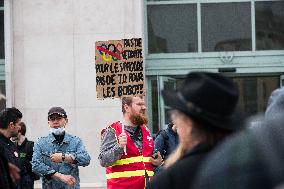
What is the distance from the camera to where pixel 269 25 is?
13.5 metres

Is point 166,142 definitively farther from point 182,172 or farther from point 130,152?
point 182,172

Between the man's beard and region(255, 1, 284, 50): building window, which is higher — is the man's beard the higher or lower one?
the lower one

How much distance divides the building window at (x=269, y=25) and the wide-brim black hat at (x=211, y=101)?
10.5 m

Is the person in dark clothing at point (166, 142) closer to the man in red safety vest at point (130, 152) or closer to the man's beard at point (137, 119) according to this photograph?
the man in red safety vest at point (130, 152)

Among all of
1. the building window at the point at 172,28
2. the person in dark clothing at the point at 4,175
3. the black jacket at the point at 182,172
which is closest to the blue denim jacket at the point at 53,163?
the person in dark clothing at the point at 4,175

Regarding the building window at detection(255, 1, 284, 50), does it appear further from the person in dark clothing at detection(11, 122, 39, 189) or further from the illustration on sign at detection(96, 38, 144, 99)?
the person in dark clothing at detection(11, 122, 39, 189)

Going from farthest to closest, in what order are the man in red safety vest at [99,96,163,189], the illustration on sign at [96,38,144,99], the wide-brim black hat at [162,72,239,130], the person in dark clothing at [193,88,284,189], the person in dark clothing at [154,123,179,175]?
the person in dark clothing at [154,123,179,175] < the illustration on sign at [96,38,144,99] < the man in red safety vest at [99,96,163,189] < the wide-brim black hat at [162,72,239,130] < the person in dark clothing at [193,88,284,189]

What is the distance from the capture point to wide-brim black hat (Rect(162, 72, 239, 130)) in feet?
10.3

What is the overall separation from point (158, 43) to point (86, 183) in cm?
294

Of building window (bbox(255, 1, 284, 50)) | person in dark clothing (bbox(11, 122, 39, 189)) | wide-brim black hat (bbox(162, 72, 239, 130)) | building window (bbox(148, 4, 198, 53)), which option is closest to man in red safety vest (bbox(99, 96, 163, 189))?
person in dark clothing (bbox(11, 122, 39, 189))

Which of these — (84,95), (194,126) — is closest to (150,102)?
(84,95)

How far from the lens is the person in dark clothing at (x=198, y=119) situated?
3143 mm

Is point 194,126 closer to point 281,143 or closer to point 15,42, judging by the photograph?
point 281,143

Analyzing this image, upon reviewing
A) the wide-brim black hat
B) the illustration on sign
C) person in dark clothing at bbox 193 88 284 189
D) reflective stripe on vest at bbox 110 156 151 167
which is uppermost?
the illustration on sign
